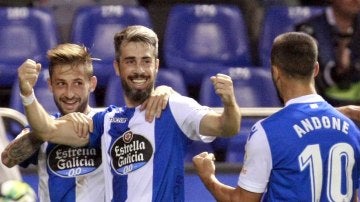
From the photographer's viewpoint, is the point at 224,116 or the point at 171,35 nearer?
the point at 224,116

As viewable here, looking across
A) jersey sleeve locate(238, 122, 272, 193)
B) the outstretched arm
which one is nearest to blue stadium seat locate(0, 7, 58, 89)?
the outstretched arm

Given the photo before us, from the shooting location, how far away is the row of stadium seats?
9.13 metres

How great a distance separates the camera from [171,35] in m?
9.32

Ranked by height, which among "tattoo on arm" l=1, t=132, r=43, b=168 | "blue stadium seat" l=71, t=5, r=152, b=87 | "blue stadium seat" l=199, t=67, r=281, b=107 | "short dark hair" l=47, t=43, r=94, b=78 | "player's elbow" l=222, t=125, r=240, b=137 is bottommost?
"blue stadium seat" l=199, t=67, r=281, b=107

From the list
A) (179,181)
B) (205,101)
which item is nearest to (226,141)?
(205,101)

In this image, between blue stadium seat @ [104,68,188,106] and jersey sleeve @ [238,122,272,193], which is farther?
blue stadium seat @ [104,68,188,106]

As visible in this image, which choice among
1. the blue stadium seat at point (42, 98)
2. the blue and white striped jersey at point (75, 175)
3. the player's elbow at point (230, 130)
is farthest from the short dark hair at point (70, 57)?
the blue stadium seat at point (42, 98)

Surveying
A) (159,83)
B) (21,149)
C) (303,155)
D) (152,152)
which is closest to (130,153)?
(152,152)

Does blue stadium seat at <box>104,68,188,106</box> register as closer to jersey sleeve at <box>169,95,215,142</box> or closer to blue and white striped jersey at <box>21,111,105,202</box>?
blue and white striped jersey at <box>21,111,105,202</box>

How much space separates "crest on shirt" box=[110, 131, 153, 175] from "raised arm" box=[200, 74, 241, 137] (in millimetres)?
286

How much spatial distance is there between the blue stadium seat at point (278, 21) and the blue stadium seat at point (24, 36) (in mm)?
1545

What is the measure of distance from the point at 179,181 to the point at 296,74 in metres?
0.76

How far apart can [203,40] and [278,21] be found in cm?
60

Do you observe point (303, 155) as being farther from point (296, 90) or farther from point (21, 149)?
point (21, 149)
